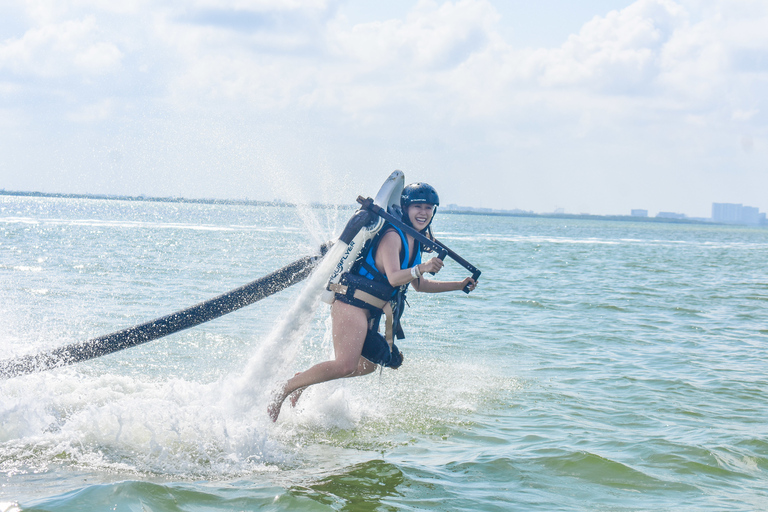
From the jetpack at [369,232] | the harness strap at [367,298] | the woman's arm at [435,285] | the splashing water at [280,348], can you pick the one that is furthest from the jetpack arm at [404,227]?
the harness strap at [367,298]

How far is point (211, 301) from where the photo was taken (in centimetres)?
558

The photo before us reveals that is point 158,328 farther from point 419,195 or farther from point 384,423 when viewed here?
point 419,195

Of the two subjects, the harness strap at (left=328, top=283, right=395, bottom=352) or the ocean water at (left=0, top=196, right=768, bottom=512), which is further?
the harness strap at (left=328, top=283, right=395, bottom=352)

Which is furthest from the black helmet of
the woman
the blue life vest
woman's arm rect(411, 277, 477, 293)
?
woman's arm rect(411, 277, 477, 293)

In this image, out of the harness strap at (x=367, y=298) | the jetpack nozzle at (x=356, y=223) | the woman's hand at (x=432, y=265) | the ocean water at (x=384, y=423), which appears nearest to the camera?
the ocean water at (x=384, y=423)

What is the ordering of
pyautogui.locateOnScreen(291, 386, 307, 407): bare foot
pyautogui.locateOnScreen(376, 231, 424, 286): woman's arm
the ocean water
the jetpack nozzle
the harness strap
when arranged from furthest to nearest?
pyautogui.locateOnScreen(291, 386, 307, 407): bare foot < the harness strap < the jetpack nozzle < pyautogui.locateOnScreen(376, 231, 424, 286): woman's arm < the ocean water

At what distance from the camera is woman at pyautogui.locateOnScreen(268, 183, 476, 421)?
5.28 metres

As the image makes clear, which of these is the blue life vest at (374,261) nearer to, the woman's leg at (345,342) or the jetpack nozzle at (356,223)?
the jetpack nozzle at (356,223)

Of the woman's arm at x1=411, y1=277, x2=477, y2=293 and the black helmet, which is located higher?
the black helmet

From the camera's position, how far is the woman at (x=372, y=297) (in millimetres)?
5281

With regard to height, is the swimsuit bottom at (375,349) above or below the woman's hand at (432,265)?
below

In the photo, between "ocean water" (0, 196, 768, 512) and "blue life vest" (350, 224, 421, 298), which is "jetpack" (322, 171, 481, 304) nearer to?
"blue life vest" (350, 224, 421, 298)

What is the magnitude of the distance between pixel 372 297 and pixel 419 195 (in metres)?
0.86

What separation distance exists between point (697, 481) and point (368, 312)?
2670mm
